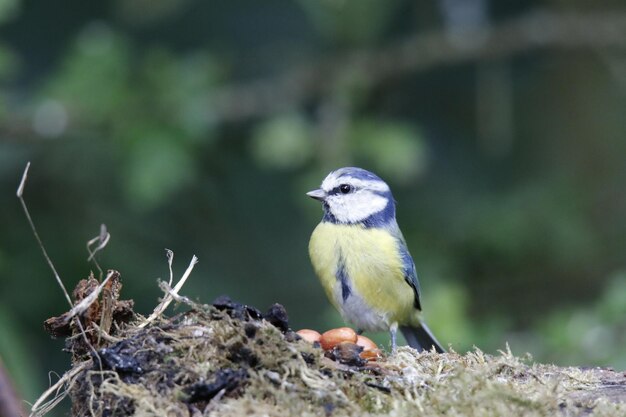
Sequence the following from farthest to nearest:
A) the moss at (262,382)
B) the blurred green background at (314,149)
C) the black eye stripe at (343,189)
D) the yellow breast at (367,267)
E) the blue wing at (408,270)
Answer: the blurred green background at (314,149) → the black eye stripe at (343,189) → the blue wing at (408,270) → the yellow breast at (367,267) → the moss at (262,382)

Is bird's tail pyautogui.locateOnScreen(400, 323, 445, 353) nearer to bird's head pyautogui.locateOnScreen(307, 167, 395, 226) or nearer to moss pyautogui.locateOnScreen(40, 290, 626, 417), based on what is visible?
bird's head pyautogui.locateOnScreen(307, 167, 395, 226)

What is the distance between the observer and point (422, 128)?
6691 millimetres

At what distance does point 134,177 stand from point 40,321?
4.47 feet

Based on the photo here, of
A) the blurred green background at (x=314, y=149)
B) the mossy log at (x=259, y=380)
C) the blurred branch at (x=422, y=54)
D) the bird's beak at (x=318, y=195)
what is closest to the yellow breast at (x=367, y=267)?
the bird's beak at (x=318, y=195)

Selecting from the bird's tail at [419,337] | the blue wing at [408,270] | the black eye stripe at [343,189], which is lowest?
the bird's tail at [419,337]

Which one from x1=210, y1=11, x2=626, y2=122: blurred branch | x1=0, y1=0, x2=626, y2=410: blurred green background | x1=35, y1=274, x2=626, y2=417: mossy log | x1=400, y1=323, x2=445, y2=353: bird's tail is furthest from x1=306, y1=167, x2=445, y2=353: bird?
x1=210, y1=11, x2=626, y2=122: blurred branch

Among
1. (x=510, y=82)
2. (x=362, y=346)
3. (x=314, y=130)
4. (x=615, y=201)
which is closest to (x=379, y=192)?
(x=314, y=130)

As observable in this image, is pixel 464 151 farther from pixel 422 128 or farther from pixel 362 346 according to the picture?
pixel 362 346

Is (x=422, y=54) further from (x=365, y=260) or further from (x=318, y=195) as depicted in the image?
(x=365, y=260)

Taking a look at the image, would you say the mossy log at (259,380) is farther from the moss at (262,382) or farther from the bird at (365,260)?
the bird at (365,260)

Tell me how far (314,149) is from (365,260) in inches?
58.8

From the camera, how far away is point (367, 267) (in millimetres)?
4000

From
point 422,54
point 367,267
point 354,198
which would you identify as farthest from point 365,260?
point 422,54

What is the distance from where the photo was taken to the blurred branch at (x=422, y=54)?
5.87m
